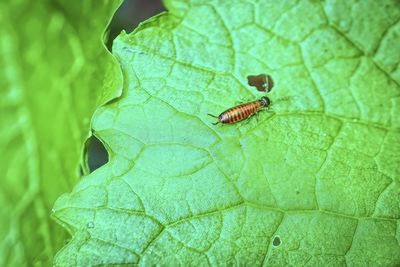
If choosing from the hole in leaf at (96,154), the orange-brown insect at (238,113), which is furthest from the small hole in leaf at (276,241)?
the hole in leaf at (96,154)

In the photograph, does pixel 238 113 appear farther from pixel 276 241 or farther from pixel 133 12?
pixel 133 12

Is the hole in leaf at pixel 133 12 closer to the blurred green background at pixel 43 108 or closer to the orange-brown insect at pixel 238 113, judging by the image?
the blurred green background at pixel 43 108

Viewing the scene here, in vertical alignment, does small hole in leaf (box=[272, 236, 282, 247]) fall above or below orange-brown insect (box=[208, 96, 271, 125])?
below

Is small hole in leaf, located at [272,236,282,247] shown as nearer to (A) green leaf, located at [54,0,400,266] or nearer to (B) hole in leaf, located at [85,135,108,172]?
(A) green leaf, located at [54,0,400,266]

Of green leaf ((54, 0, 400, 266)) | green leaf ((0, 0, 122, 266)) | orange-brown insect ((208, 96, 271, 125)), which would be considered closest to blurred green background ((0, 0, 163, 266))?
green leaf ((0, 0, 122, 266))

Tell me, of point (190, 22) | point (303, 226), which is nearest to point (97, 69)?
point (190, 22)

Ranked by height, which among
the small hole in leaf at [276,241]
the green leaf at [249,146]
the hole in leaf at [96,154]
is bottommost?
the hole in leaf at [96,154]

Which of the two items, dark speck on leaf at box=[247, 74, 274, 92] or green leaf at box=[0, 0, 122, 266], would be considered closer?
dark speck on leaf at box=[247, 74, 274, 92]
